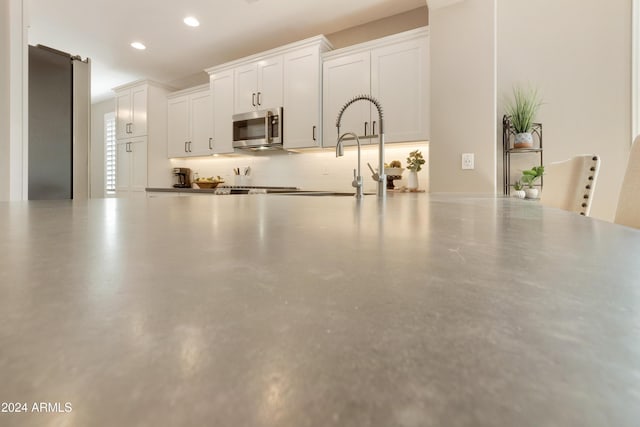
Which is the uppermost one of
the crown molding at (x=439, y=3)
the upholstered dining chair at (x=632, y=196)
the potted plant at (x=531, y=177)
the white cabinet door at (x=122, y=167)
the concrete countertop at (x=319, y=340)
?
the crown molding at (x=439, y=3)

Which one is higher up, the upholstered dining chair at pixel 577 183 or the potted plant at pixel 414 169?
the potted plant at pixel 414 169

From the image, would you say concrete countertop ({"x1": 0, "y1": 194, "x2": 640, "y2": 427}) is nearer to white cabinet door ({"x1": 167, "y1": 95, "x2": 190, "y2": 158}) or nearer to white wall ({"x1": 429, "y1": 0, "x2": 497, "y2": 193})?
white wall ({"x1": 429, "y1": 0, "x2": 497, "y2": 193})

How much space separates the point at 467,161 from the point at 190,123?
353 cm

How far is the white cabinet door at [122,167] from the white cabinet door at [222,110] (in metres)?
1.58

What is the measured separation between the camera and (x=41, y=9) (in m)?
3.09

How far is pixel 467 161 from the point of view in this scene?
2.48 meters

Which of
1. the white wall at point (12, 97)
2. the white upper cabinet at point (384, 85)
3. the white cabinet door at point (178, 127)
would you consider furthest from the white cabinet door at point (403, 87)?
the white cabinet door at point (178, 127)

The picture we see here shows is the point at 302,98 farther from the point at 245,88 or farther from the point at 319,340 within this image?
the point at 319,340

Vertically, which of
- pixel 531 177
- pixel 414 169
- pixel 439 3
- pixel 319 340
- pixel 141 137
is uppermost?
pixel 439 3

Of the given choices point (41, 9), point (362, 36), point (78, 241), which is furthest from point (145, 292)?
point (41, 9)

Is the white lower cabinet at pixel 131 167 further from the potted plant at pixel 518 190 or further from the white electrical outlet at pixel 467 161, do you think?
the potted plant at pixel 518 190

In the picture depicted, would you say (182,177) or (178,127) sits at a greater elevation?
(178,127)

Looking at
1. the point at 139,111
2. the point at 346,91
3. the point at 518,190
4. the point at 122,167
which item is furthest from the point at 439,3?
the point at 122,167

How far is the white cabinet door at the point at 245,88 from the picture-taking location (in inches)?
144
